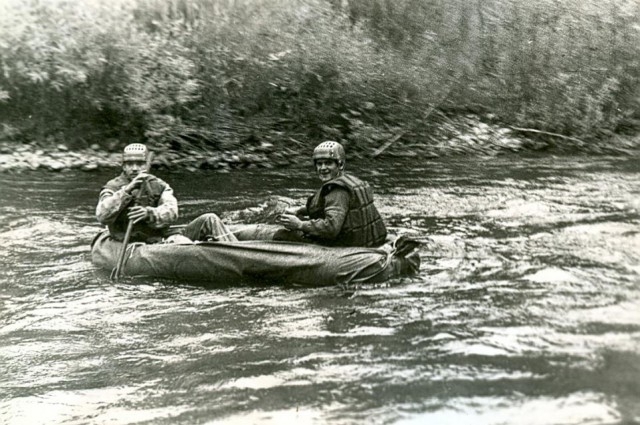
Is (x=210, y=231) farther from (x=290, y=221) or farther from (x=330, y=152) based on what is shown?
(x=330, y=152)

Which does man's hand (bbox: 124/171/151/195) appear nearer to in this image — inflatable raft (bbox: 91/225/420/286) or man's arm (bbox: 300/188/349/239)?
inflatable raft (bbox: 91/225/420/286)

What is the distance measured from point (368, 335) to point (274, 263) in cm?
148

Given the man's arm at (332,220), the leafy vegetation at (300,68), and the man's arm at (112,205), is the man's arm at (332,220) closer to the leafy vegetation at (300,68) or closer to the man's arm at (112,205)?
the man's arm at (112,205)

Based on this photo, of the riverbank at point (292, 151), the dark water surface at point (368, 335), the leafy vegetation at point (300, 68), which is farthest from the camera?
the leafy vegetation at point (300, 68)

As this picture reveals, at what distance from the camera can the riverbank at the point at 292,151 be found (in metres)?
12.3

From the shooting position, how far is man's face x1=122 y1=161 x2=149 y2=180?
7.21 metres

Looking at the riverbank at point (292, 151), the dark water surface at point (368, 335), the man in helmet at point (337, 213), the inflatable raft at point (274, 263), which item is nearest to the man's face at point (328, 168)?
the man in helmet at point (337, 213)

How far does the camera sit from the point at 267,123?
44.3ft

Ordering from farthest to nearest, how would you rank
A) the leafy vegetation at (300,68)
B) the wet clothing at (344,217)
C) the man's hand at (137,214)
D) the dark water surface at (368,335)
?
1. the leafy vegetation at (300,68)
2. the man's hand at (137,214)
3. the wet clothing at (344,217)
4. the dark water surface at (368,335)

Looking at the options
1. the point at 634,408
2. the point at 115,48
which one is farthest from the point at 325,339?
the point at 115,48

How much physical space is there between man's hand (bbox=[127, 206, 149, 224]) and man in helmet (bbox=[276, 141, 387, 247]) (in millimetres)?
1363

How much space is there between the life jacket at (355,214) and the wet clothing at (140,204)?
1.46m

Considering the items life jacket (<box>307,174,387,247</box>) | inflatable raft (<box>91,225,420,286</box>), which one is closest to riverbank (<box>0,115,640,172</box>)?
inflatable raft (<box>91,225,420,286</box>)

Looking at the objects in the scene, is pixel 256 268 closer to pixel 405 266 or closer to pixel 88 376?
pixel 405 266
